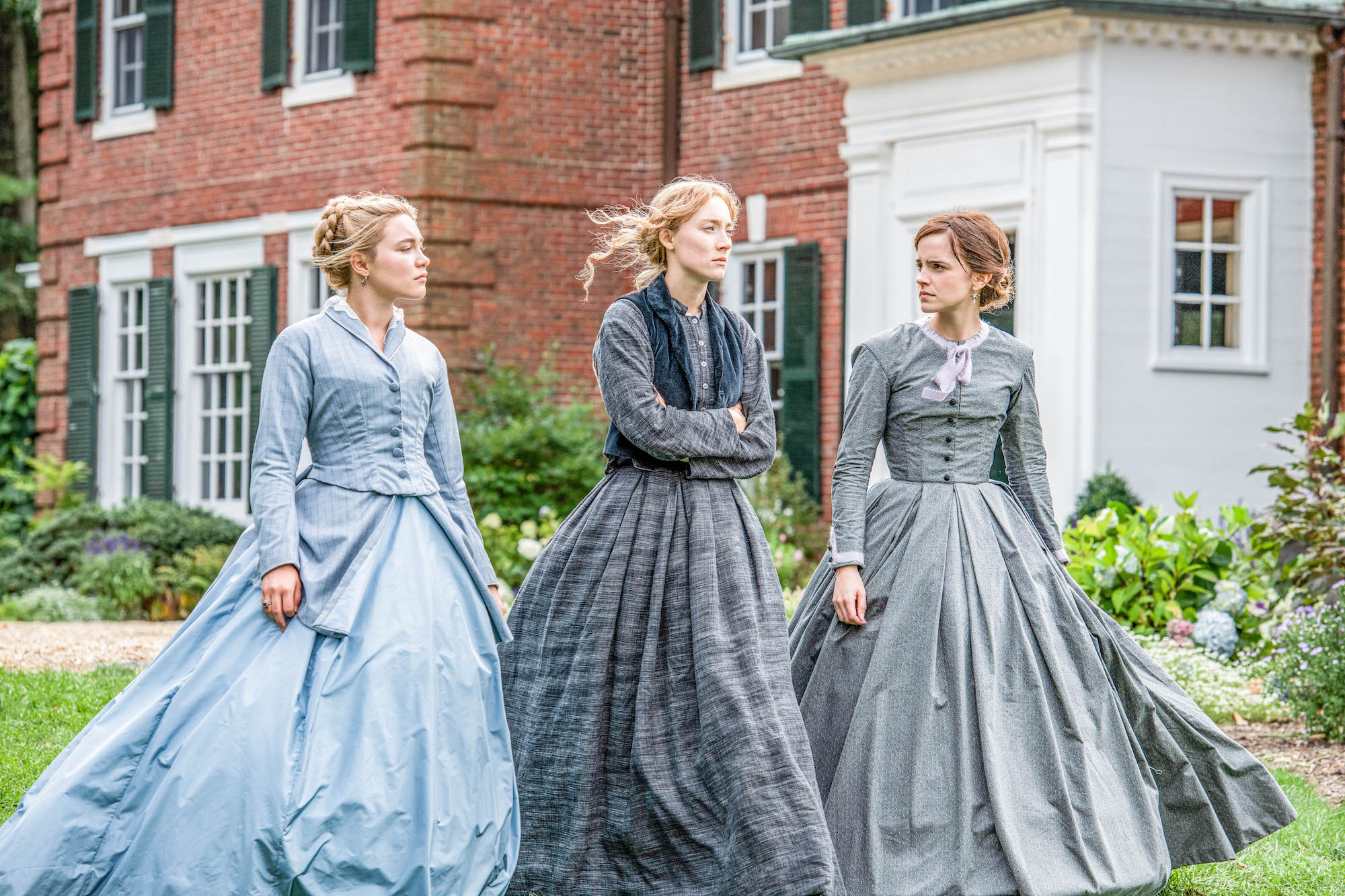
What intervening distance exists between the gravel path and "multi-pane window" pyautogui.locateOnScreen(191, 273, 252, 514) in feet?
8.14

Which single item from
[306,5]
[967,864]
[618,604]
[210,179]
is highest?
[306,5]

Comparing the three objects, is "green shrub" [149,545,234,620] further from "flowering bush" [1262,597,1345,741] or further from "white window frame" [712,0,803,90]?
"flowering bush" [1262,597,1345,741]

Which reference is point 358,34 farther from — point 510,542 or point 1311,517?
point 1311,517

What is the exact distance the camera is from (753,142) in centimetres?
1322

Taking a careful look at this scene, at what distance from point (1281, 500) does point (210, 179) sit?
992 cm

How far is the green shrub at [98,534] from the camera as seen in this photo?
1391 centimetres

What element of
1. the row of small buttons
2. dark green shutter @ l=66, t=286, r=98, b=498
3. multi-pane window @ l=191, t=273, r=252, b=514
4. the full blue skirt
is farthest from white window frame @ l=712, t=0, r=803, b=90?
the full blue skirt

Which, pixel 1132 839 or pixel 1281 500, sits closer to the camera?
pixel 1132 839

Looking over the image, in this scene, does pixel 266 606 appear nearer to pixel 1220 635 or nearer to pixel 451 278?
pixel 1220 635

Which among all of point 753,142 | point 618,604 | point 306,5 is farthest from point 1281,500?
point 306,5

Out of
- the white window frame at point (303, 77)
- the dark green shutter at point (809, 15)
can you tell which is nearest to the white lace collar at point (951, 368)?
the dark green shutter at point (809, 15)

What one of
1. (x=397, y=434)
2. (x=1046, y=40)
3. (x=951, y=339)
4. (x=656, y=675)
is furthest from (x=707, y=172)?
(x=656, y=675)

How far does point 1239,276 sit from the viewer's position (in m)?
11.4

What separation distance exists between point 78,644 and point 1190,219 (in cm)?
733
